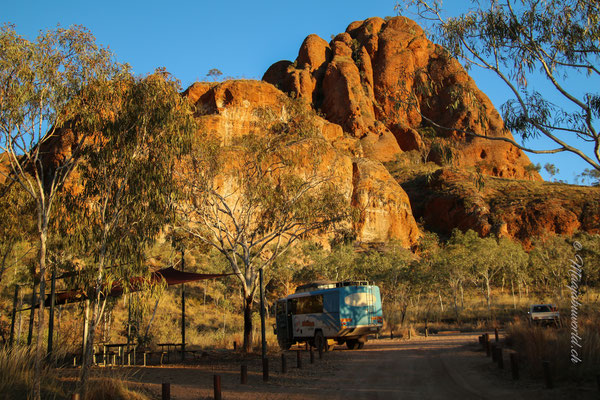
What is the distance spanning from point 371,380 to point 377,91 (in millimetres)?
100081

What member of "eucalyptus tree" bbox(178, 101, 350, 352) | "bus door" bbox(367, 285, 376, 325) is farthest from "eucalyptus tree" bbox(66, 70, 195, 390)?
"bus door" bbox(367, 285, 376, 325)

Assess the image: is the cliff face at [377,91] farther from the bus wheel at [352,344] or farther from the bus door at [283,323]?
the bus wheel at [352,344]

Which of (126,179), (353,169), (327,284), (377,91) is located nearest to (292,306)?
(327,284)

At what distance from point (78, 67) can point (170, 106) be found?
223cm

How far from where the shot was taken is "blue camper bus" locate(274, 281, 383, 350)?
17234mm

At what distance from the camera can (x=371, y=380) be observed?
960 centimetres

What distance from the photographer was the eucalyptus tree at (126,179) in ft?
33.4

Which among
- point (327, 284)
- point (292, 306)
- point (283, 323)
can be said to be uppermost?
point (327, 284)

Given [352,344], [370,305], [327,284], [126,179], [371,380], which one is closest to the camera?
[371,380]

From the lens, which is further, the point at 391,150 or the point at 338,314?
the point at 391,150

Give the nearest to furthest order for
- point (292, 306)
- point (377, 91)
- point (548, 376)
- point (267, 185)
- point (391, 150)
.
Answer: point (548, 376) < point (267, 185) < point (292, 306) < point (391, 150) < point (377, 91)

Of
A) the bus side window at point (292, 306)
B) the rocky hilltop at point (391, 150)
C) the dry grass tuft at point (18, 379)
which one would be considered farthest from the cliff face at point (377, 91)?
the dry grass tuft at point (18, 379)

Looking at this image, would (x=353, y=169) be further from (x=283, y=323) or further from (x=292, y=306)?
(x=292, y=306)

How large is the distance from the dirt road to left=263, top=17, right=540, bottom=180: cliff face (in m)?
72.0
